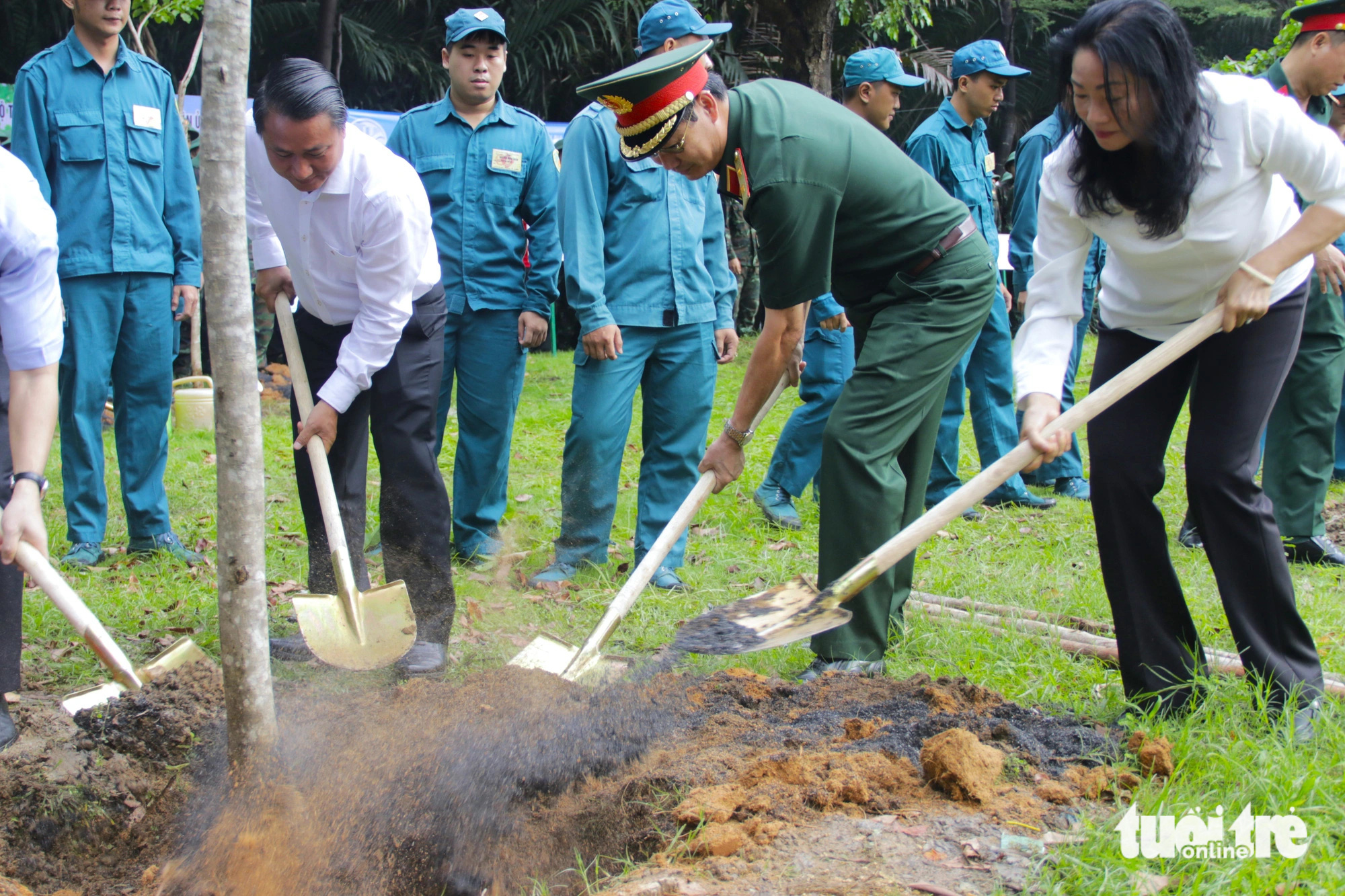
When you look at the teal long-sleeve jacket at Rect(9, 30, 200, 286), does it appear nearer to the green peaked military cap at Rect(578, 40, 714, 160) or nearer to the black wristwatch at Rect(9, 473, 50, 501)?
the black wristwatch at Rect(9, 473, 50, 501)

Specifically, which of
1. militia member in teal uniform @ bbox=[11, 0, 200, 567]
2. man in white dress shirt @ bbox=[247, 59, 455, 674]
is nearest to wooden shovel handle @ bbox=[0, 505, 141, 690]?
man in white dress shirt @ bbox=[247, 59, 455, 674]

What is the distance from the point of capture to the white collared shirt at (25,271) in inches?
99.5

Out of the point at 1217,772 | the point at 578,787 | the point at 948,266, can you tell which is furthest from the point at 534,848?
the point at 948,266

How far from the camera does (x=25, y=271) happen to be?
2.58m

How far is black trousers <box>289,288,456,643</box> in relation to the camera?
3537 millimetres

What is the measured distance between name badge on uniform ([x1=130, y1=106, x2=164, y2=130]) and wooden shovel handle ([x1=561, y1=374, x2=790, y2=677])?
317 centimetres

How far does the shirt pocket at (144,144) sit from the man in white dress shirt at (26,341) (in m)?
2.26

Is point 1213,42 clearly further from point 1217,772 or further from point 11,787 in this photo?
point 11,787

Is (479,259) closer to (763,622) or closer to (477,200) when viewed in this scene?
(477,200)

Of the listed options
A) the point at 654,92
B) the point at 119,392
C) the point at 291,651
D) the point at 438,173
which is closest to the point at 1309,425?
the point at 654,92

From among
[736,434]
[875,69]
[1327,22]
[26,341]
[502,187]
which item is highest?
[1327,22]

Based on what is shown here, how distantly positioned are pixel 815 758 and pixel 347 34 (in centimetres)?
1139

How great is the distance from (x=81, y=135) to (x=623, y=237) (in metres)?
2.41

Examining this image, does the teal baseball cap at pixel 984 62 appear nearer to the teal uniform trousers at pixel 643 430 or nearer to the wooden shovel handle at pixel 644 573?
the teal uniform trousers at pixel 643 430
